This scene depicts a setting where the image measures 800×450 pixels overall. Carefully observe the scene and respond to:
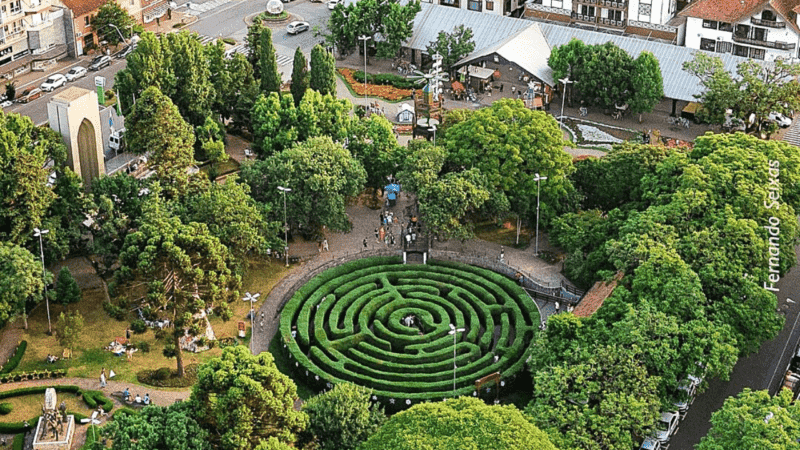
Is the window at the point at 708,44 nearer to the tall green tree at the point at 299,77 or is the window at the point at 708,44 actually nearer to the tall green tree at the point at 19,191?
the tall green tree at the point at 299,77

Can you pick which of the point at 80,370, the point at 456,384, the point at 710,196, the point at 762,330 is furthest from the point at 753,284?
the point at 80,370

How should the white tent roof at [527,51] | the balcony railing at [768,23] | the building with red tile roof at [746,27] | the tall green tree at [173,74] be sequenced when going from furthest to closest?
the white tent roof at [527,51] < the building with red tile roof at [746,27] < the balcony railing at [768,23] < the tall green tree at [173,74]

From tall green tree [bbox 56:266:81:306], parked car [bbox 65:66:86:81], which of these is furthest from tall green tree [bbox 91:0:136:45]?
tall green tree [bbox 56:266:81:306]

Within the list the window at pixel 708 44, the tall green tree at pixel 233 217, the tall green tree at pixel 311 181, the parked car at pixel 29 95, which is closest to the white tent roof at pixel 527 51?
the window at pixel 708 44

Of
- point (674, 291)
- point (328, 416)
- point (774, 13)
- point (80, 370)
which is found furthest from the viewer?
point (774, 13)

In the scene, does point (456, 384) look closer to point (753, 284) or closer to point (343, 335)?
point (343, 335)

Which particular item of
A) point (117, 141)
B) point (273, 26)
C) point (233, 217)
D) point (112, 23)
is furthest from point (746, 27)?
point (112, 23)

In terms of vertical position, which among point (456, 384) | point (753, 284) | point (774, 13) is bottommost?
point (456, 384)

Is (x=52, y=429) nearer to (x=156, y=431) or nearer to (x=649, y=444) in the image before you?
(x=156, y=431)
